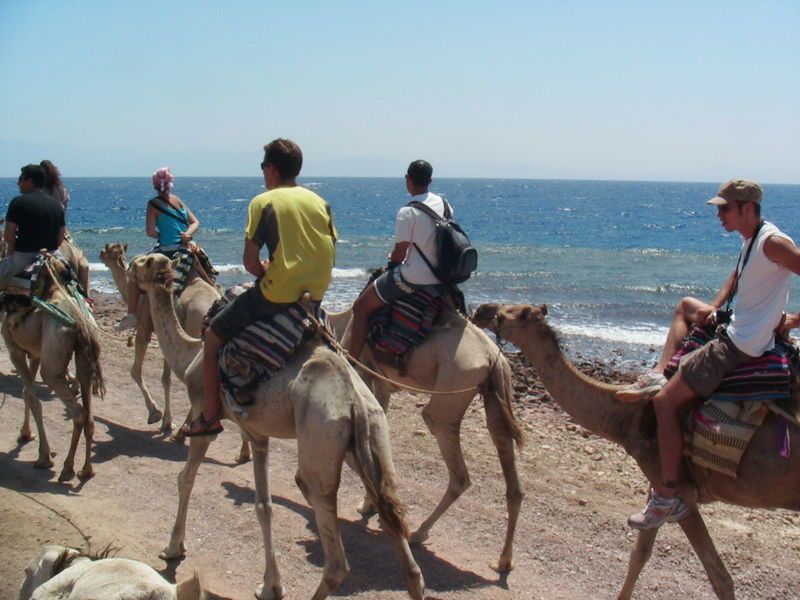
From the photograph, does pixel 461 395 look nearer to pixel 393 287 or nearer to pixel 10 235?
pixel 393 287

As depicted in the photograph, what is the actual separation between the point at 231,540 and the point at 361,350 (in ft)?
7.19

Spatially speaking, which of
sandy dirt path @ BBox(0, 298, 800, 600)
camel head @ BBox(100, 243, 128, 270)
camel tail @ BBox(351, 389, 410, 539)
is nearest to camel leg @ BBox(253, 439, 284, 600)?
sandy dirt path @ BBox(0, 298, 800, 600)

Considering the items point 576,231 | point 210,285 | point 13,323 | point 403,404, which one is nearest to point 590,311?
point 403,404

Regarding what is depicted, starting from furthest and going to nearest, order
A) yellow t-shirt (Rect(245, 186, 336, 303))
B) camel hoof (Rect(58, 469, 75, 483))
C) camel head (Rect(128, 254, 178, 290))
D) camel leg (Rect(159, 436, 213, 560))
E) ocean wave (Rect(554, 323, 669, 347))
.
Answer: ocean wave (Rect(554, 323, 669, 347)) → camel hoof (Rect(58, 469, 75, 483)) → camel head (Rect(128, 254, 178, 290)) → camel leg (Rect(159, 436, 213, 560)) → yellow t-shirt (Rect(245, 186, 336, 303))

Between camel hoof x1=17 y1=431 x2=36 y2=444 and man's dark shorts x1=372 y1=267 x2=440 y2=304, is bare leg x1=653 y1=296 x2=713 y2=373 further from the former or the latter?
camel hoof x1=17 y1=431 x2=36 y2=444

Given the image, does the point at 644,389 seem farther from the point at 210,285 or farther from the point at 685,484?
the point at 210,285

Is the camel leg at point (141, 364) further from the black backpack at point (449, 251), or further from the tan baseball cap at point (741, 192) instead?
the tan baseball cap at point (741, 192)

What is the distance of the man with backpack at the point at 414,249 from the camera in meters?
7.88

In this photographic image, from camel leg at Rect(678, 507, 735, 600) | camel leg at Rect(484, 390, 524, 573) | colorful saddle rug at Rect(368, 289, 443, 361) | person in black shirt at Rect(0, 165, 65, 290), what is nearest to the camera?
camel leg at Rect(678, 507, 735, 600)

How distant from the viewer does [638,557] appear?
6.34 meters

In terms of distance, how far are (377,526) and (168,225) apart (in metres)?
4.88

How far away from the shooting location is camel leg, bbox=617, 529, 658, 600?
6.31 meters

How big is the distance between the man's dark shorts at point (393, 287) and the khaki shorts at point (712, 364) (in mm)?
2801

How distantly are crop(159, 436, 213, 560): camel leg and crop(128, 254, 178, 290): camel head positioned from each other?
171cm
